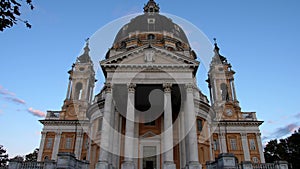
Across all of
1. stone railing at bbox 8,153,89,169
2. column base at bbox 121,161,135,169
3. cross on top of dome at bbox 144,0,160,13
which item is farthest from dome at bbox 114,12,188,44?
stone railing at bbox 8,153,89,169

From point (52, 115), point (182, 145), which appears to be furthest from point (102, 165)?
point (52, 115)

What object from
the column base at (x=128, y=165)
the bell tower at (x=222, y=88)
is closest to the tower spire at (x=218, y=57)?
the bell tower at (x=222, y=88)

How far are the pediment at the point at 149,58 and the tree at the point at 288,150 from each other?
90.7 feet

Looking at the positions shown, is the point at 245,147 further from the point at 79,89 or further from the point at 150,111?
the point at 79,89

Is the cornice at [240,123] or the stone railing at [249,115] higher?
the stone railing at [249,115]

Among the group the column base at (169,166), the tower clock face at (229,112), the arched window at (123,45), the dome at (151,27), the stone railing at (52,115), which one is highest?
the dome at (151,27)

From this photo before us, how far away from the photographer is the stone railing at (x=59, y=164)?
15.9m

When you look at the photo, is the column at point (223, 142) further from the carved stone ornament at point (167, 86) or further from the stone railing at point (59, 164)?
the stone railing at point (59, 164)

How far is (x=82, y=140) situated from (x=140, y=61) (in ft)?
67.0

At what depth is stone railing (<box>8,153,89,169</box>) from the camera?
15891mm

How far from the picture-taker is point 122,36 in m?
44.7

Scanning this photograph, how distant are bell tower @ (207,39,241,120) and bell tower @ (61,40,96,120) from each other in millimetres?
22982

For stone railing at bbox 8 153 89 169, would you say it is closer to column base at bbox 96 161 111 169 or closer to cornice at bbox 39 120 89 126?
column base at bbox 96 161 111 169

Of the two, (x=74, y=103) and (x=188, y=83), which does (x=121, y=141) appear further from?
(x=74, y=103)
